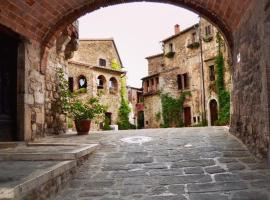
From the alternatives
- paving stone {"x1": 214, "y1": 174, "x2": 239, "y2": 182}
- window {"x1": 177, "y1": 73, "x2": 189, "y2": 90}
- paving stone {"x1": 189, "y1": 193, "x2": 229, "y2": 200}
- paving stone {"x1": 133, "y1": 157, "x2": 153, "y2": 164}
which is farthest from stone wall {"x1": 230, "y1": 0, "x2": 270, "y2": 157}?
window {"x1": 177, "y1": 73, "x2": 189, "y2": 90}

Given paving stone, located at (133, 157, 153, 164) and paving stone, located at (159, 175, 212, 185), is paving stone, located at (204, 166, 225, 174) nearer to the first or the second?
paving stone, located at (159, 175, 212, 185)

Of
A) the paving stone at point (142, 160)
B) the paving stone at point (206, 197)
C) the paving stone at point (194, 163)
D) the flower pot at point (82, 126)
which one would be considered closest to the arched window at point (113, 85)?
the flower pot at point (82, 126)

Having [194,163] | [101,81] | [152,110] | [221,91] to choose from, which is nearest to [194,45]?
[221,91]

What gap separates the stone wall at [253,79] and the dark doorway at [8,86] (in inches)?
181

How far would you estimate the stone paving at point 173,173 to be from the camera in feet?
12.6

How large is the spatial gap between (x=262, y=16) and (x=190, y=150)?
105 inches

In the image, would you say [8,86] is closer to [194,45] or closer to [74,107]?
[74,107]

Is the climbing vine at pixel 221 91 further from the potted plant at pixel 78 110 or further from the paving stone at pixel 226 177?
the paving stone at pixel 226 177

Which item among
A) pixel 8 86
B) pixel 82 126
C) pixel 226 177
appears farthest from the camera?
pixel 82 126

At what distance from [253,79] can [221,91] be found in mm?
17347

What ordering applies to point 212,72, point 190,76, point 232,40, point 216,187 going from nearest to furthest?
point 216,187 < point 232,40 < point 212,72 < point 190,76

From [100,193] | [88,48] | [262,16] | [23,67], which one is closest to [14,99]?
[23,67]

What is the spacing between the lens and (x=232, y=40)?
7.01m

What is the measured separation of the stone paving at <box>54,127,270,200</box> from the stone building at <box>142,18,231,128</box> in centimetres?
1665
